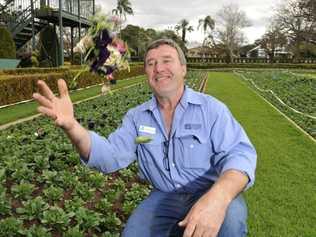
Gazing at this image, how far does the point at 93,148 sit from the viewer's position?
112 inches

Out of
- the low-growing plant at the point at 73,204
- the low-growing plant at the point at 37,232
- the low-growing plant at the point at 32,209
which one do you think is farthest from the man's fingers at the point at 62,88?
the low-growing plant at the point at 73,204

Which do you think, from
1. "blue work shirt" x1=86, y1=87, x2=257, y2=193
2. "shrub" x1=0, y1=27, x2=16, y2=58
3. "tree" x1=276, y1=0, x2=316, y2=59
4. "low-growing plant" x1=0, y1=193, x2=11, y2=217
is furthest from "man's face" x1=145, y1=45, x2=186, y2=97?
"tree" x1=276, y1=0, x2=316, y2=59

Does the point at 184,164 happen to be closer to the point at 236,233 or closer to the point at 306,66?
the point at 236,233

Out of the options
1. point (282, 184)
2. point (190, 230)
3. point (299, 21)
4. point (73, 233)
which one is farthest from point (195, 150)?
point (299, 21)

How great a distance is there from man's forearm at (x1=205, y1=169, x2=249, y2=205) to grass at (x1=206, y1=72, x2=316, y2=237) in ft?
7.48

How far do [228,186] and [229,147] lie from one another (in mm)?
415

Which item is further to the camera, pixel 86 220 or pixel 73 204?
pixel 73 204

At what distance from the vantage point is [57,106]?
2549mm

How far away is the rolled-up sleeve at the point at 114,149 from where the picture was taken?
9.46ft

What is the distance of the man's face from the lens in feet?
10.1

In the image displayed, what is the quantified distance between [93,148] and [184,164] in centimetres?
56

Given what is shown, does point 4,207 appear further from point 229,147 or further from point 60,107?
point 229,147

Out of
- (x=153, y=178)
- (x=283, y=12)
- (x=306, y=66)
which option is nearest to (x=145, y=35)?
(x=153, y=178)

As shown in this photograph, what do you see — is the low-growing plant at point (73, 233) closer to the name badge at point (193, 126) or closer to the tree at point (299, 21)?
the name badge at point (193, 126)
